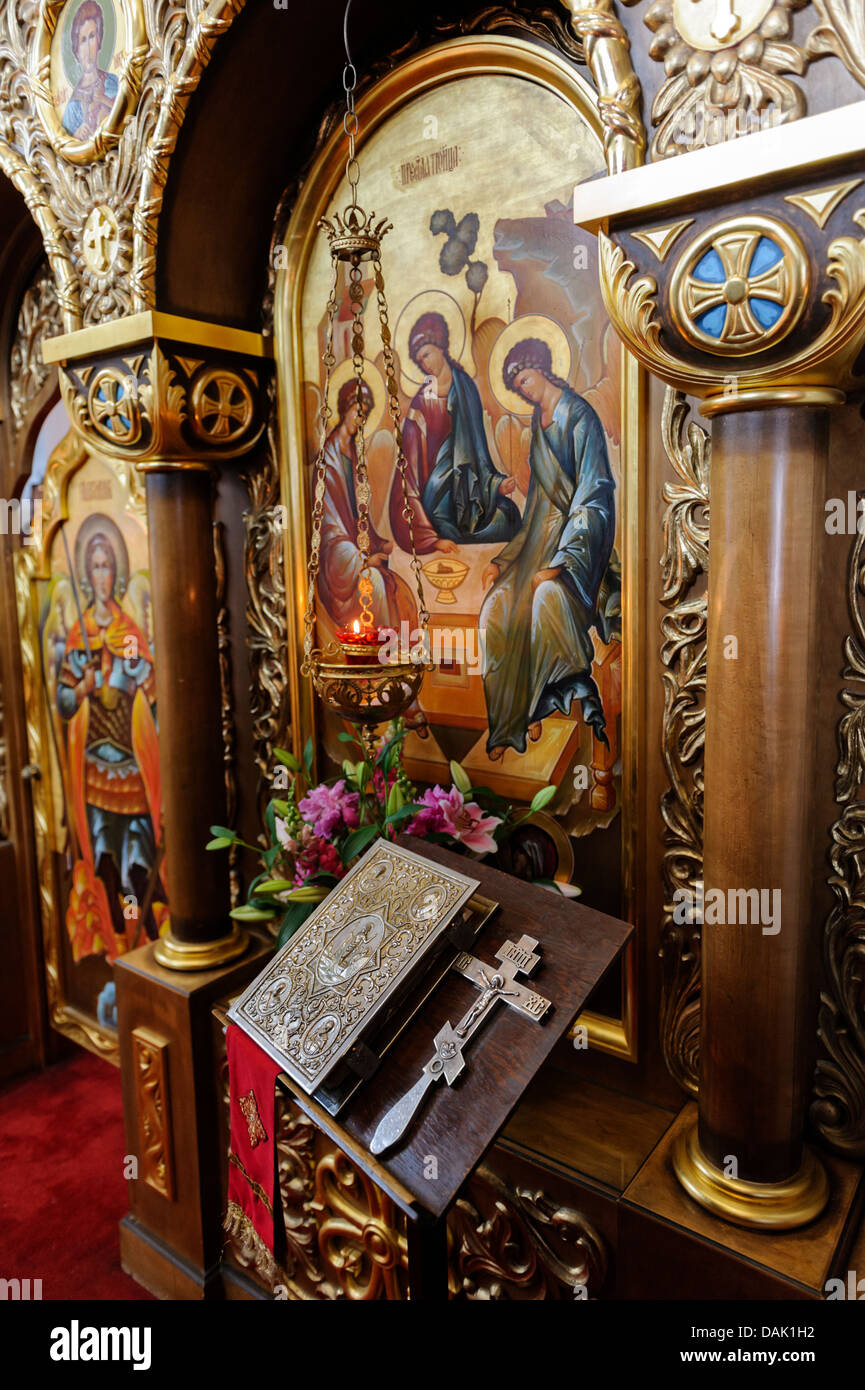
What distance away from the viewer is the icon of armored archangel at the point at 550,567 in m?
2.04

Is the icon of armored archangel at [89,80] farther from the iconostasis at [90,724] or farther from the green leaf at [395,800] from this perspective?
the green leaf at [395,800]

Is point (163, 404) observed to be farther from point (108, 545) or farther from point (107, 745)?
point (107, 745)

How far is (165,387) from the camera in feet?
7.82

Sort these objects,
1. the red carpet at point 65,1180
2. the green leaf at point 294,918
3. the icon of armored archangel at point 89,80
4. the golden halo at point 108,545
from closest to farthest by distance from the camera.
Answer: the green leaf at point 294,918, the icon of armored archangel at point 89,80, the red carpet at point 65,1180, the golden halo at point 108,545

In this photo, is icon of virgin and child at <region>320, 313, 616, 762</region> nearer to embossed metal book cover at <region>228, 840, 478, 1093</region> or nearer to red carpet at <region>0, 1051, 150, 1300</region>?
embossed metal book cover at <region>228, 840, 478, 1093</region>

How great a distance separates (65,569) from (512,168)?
234 cm

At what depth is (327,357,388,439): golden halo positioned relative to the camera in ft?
7.95

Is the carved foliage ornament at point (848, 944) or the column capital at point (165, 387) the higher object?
the column capital at point (165, 387)

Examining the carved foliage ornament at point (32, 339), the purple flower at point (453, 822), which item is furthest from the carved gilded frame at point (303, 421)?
the carved foliage ornament at point (32, 339)

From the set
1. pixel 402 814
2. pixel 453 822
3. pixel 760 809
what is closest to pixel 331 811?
pixel 402 814

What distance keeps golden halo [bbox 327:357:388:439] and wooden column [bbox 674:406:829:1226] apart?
115 centimetres

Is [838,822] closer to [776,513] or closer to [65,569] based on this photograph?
[776,513]

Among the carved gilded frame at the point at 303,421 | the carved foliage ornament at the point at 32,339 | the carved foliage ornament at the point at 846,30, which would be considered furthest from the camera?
the carved foliage ornament at the point at 32,339
